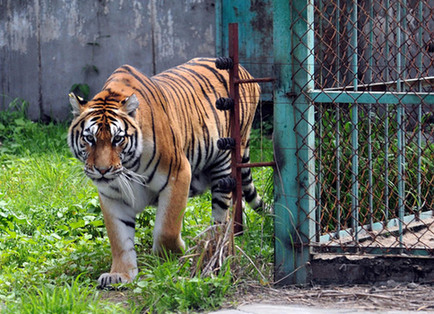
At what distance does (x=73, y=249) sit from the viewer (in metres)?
4.86

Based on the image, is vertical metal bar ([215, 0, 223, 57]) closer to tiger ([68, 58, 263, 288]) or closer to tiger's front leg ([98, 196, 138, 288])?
tiger ([68, 58, 263, 288])

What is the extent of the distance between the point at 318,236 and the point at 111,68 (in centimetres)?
603

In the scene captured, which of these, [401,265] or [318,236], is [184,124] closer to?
[318,236]

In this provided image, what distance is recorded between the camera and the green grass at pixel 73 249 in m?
3.41

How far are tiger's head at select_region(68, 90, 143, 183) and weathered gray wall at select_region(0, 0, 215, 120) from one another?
15.7 ft

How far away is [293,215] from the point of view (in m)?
3.74

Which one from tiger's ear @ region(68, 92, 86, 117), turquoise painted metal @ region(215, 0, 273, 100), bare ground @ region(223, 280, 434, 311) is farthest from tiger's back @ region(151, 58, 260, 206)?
turquoise painted metal @ region(215, 0, 273, 100)

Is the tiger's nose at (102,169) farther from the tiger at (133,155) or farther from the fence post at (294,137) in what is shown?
the fence post at (294,137)

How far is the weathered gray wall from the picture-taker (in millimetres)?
9062

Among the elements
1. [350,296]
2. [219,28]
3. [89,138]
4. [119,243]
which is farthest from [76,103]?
[219,28]

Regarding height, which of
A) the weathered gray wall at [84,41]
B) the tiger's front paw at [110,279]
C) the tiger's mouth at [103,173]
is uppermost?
the weathered gray wall at [84,41]

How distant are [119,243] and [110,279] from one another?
26 cm

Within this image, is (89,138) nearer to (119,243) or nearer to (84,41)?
(119,243)

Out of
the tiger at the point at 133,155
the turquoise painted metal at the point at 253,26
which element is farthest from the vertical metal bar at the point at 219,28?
the tiger at the point at 133,155
